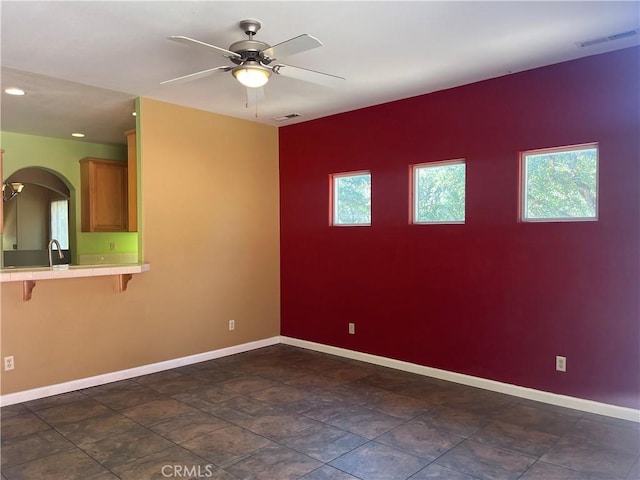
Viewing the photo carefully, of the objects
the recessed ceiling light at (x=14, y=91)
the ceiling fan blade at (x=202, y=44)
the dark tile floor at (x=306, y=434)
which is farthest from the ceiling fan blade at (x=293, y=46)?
the recessed ceiling light at (x=14, y=91)

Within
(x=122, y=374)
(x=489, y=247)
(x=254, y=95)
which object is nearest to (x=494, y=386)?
(x=489, y=247)

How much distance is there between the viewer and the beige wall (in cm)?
382

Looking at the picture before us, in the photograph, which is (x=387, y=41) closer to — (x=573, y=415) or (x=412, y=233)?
(x=412, y=233)

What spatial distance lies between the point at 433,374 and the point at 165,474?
2598 mm

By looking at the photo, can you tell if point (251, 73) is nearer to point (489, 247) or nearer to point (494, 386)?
point (489, 247)

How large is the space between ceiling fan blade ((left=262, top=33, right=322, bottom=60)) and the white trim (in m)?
3.23

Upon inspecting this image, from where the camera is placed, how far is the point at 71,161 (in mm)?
6238

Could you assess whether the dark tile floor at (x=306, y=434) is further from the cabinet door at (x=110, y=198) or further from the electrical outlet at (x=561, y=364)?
the cabinet door at (x=110, y=198)

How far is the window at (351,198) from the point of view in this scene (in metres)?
4.87

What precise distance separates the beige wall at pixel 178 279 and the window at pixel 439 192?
1.92 metres

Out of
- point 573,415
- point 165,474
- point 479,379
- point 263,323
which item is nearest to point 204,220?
point 263,323

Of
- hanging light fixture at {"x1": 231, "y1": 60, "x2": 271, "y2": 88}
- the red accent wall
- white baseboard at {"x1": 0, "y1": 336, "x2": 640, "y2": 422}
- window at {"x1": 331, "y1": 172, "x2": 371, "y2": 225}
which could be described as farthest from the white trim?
hanging light fixture at {"x1": 231, "y1": 60, "x2": 271, "y2": 88}

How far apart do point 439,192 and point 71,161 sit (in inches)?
198

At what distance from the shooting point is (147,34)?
2.87 m
